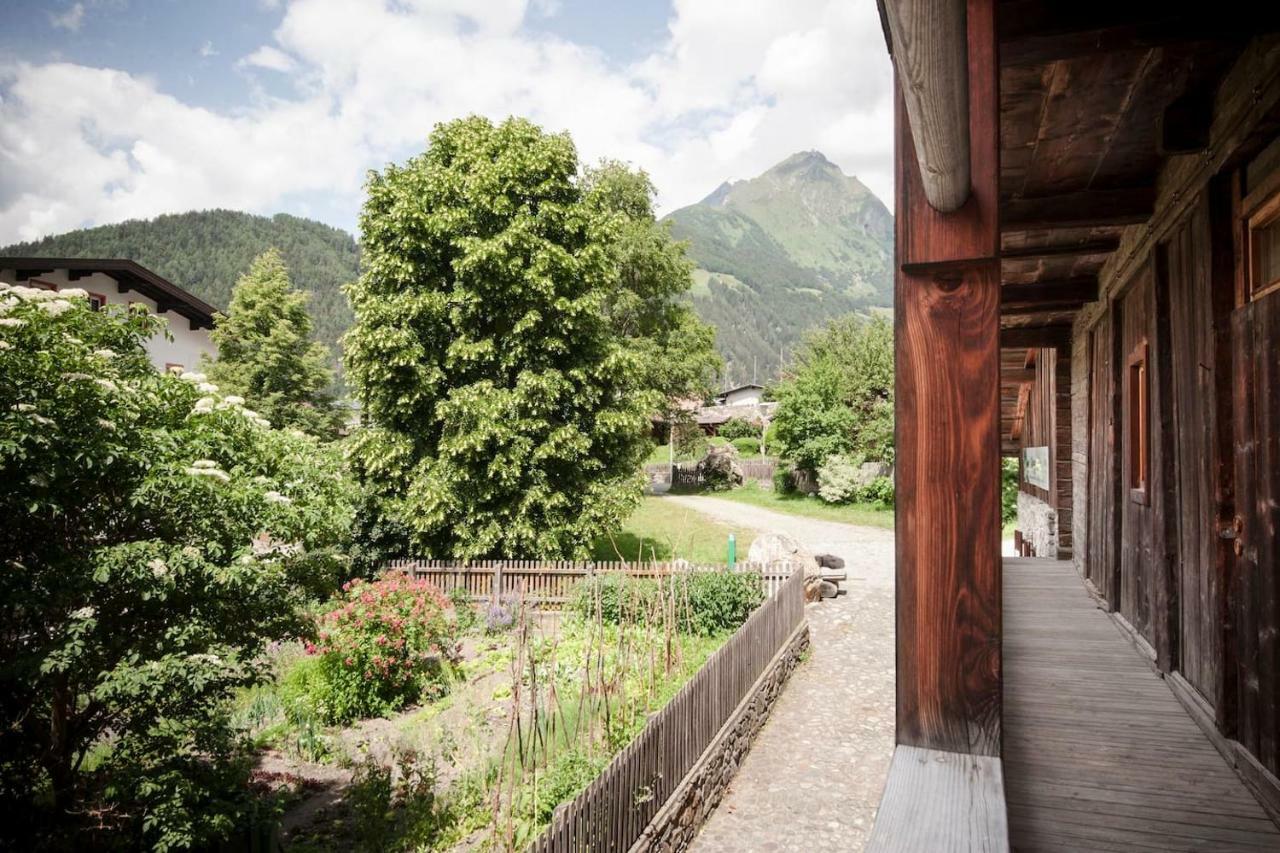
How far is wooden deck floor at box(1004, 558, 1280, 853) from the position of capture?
2.84m

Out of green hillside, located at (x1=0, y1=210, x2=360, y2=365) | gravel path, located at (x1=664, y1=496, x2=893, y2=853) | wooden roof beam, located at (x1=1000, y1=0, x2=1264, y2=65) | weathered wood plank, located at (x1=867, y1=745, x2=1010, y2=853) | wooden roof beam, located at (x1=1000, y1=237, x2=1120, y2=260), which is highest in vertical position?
green hillside, located at (x1=0, y1=210, x2=360, y2=365)

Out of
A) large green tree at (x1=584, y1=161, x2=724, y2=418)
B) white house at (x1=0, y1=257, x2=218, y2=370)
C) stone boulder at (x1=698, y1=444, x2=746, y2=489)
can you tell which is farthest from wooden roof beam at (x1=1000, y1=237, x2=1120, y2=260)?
stone boulder at (x1=698, y1=444, x2=746, y2=489)

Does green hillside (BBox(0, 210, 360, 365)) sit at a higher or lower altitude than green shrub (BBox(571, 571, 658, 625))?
higher

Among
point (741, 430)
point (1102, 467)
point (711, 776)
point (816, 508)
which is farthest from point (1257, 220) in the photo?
point (741, 430)

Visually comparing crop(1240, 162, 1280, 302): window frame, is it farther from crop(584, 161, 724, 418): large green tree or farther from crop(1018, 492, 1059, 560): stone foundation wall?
crop(584, 161, 724, 418): large green tree

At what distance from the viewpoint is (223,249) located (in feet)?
301

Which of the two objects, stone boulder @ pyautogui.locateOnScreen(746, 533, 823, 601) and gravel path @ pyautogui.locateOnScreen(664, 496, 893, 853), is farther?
stone boulder @ pyautogui.locateOnScreen(746, 533, 823, 601)

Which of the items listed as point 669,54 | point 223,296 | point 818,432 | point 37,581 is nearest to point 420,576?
point 37,581

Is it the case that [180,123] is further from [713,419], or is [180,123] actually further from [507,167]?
[507,167]

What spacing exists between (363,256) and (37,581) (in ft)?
39.9

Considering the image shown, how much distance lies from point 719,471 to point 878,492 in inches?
393

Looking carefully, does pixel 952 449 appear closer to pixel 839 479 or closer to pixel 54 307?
pixel 54 307

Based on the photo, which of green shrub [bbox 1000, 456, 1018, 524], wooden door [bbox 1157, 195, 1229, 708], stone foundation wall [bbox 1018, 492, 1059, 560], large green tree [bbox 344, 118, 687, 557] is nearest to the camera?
wooden door [bbox 1157, 195, 1229, 708]

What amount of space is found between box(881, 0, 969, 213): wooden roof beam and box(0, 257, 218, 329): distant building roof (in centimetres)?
2437
